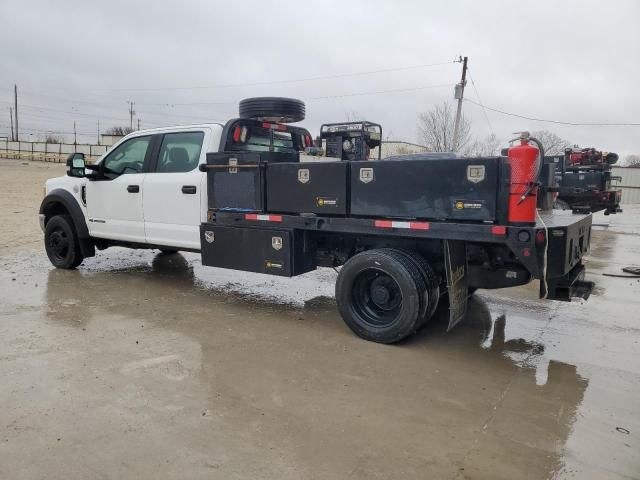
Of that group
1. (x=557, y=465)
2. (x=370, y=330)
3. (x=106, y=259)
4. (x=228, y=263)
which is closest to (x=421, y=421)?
(x=557, y=465)

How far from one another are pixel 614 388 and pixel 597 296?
10.4 feet

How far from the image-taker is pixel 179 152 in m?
6.19

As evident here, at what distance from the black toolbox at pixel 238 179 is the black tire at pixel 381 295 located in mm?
1272

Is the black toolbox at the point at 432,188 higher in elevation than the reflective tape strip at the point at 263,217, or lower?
higher

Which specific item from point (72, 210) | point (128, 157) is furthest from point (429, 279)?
point (72, 210)

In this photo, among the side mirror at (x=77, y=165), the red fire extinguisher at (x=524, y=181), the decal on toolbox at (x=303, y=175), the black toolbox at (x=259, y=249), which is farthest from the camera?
the side mirror at (x=77, y=165)

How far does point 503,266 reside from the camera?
14.6 ft

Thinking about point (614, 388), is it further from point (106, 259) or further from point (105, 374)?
point (106, 259)

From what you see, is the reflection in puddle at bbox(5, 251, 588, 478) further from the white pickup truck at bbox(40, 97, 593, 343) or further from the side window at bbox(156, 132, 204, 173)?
the side window at bbox(156, 132, 204, 173)

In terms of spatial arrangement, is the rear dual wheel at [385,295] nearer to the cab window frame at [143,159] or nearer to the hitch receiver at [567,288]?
the hitch receiver at [567,288]

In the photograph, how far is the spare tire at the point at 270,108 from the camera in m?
6.45

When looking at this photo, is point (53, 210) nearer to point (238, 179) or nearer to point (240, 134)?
point (240, 134)

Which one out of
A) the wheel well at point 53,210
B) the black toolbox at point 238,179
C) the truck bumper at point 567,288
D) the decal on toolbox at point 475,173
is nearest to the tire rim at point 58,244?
the wheel well at point 53,210

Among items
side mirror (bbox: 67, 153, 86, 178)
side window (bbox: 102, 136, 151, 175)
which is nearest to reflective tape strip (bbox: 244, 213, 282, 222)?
side window (bbox: 102, 136, 151, 175)
